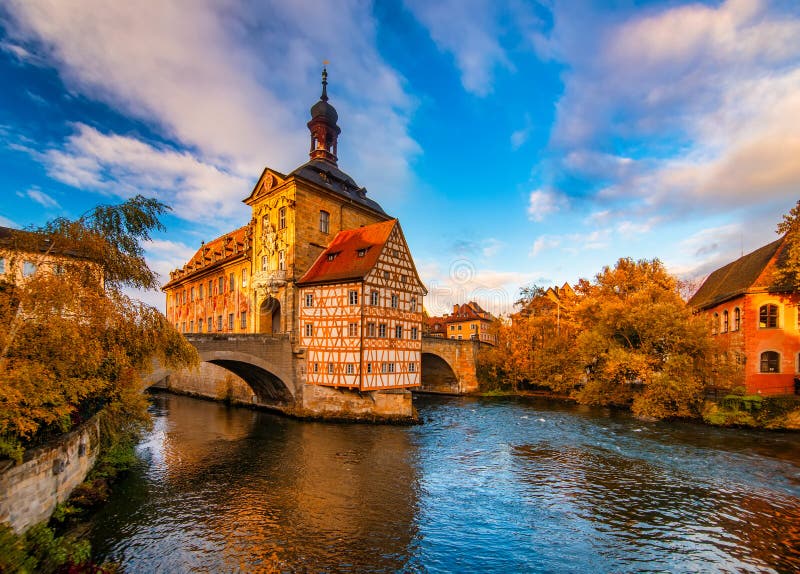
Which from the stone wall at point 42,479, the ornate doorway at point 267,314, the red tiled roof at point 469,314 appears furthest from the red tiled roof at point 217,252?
the red tiled roof at point 469,314

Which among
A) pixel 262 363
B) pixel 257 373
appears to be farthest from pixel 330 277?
pixel 257 373

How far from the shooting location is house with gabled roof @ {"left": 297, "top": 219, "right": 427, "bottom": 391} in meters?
24.5

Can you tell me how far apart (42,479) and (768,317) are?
3517 centimetres

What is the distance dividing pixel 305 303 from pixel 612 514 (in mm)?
19380

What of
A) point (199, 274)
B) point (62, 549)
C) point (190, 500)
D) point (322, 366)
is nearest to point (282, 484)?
point (190, 500)

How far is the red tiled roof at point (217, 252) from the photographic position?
35.5 metres

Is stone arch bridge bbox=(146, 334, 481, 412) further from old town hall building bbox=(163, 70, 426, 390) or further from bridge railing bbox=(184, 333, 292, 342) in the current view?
old town hall building bbox=(163, 70, 426, 390)

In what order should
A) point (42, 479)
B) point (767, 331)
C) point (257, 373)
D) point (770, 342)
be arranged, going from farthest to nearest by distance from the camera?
1. point (767, 331)
2. point (770, 342)
3. point (257, 373)
4. point (42, 479)

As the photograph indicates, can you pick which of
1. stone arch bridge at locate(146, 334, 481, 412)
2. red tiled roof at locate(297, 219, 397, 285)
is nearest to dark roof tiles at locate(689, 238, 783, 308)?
red tiled roof at locate(297, 219, 397, 285)

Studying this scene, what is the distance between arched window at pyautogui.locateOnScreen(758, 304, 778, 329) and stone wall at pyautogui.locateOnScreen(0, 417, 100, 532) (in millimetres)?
34455

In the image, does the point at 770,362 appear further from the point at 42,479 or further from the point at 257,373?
the point at 42,479

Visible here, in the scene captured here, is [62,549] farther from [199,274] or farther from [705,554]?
[199,274]

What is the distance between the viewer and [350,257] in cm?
2631

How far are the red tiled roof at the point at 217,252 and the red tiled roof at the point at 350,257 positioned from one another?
7.57 meters
